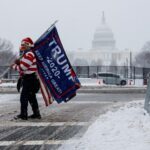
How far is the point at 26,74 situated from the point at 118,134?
3.48 meters

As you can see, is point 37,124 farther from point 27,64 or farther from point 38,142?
point 38,142

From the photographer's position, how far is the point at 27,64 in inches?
446

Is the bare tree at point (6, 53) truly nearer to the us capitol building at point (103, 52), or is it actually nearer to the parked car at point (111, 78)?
the parked car at point (111, 78)

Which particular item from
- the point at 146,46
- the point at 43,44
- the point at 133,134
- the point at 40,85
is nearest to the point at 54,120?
the point at 40,85

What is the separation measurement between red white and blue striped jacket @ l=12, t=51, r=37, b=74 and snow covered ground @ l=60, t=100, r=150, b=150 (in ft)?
5.91

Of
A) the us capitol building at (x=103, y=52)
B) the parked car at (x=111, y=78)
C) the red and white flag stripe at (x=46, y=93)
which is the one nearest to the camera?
the red and white flag stripe at (x=46, y=93)

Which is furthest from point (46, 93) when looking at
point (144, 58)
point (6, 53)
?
point (144, 58)

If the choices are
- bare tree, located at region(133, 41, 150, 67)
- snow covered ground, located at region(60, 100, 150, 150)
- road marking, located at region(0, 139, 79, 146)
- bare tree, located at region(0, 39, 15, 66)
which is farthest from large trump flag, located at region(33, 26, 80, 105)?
bare tree, located at region(133, 41, 150, 67)

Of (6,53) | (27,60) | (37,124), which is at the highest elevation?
(27,60)

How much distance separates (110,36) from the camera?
17925 cm

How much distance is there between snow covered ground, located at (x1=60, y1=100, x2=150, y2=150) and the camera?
7559mm

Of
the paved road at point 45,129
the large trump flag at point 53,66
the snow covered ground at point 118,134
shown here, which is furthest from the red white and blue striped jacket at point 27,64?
the snow covered ground at point 118,134

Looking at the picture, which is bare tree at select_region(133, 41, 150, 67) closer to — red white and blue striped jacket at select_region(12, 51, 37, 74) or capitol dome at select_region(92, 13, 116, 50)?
capitol dome at select_region(92, 13, 116, 50)

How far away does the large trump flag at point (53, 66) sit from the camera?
11422mm
